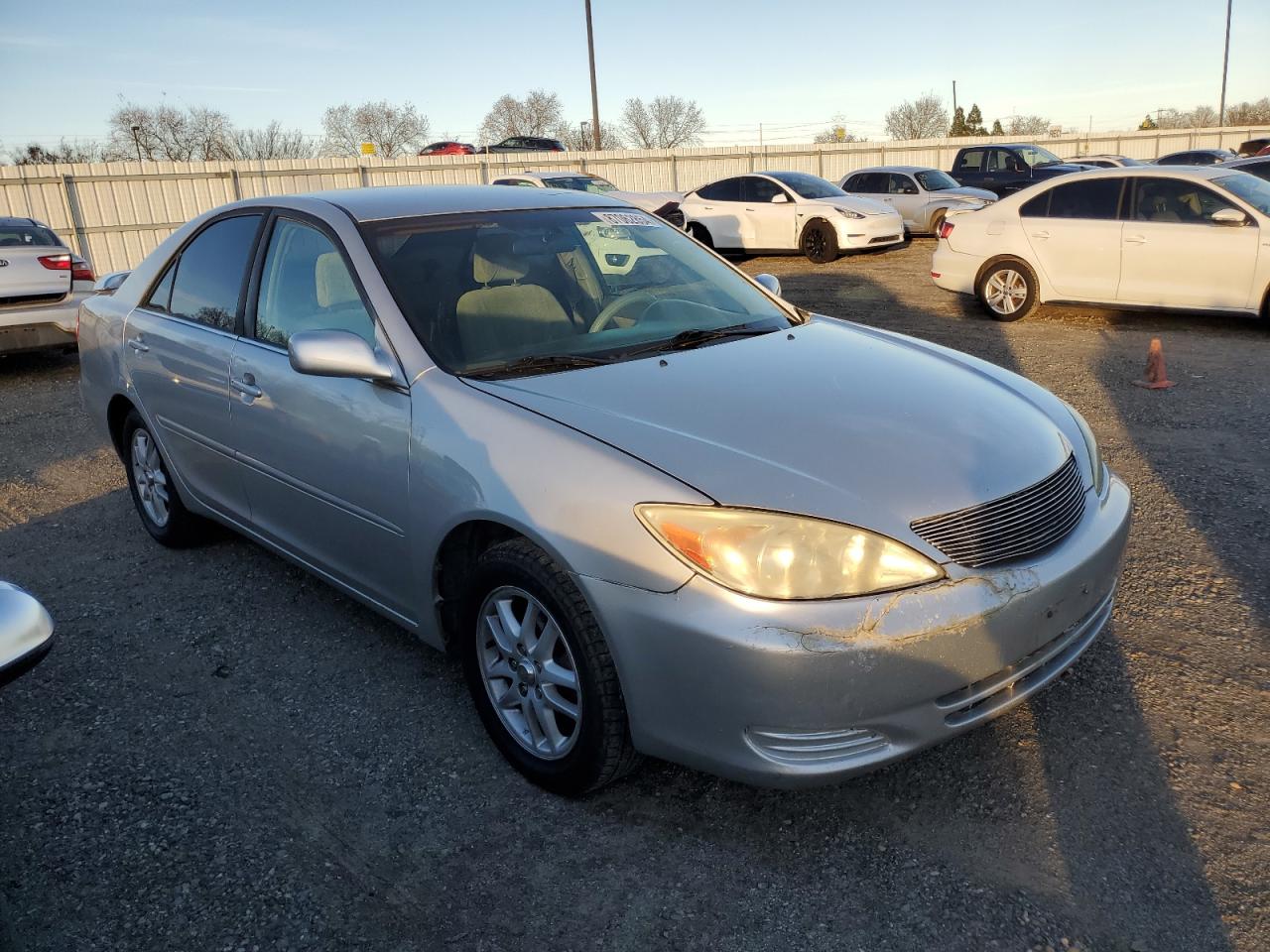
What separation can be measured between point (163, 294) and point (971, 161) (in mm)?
20333

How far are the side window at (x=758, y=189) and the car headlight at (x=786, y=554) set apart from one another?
15869mm

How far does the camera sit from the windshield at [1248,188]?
903 centimetres

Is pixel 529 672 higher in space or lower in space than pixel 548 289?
lower

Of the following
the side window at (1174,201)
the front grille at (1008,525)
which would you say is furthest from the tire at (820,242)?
the front grille at (1008,525)

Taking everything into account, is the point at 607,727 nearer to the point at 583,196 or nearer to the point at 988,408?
the point at 988,408

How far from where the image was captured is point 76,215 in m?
19.6

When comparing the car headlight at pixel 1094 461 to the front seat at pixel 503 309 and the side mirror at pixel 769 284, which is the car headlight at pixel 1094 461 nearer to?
the side mirror at pixel 769 284

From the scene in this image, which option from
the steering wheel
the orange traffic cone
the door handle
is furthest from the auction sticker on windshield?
the orange traffic cone

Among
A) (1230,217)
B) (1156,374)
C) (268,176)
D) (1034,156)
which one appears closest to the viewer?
(1156,374)

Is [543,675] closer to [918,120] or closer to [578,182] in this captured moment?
[578,182]

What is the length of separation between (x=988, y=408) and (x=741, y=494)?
1.06m

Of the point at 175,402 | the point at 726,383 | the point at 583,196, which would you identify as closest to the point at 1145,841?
the point at 726,383

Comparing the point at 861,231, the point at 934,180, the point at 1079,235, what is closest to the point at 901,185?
the point at 934,180

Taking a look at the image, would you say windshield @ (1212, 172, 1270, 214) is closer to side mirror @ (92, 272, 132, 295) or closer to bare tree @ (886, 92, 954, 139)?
side mirror @ (92, 272, 132, 295)
